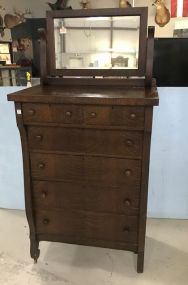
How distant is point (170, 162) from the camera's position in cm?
188

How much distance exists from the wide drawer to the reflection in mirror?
37cm

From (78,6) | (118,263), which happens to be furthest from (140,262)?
(78,6)

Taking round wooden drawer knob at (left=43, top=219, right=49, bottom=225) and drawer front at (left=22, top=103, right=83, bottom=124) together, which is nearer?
drawer front at (left=22, top=103, right=83, bottom=124)

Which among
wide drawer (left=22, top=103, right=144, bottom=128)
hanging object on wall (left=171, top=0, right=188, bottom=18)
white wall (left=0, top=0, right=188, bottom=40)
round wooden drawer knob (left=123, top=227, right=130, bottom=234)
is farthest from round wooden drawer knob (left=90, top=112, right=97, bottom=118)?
white wall (left=0, top=0, right=188, bottom=40)

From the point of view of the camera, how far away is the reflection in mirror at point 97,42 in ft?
4.76

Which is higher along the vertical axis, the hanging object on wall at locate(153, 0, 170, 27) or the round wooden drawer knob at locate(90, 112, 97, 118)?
the hanging object on wall at locate(153, 0, 170, 27)

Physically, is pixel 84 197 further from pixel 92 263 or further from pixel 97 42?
pixel 97 42

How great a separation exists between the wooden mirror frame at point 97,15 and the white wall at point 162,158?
1.18 ft

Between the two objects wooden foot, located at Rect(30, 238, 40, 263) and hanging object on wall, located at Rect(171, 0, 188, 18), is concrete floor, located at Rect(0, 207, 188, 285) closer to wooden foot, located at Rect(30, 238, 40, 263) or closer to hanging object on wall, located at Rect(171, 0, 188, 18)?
wooden foot, located at Rect(30, 238, 40, 263)

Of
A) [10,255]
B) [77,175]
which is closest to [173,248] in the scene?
[77,175]

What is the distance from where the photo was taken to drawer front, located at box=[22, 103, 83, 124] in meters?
1.24

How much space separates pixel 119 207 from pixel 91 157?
30 cm

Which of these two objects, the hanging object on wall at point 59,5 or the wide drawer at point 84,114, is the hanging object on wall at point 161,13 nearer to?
the hanging object on wall at point 59,5

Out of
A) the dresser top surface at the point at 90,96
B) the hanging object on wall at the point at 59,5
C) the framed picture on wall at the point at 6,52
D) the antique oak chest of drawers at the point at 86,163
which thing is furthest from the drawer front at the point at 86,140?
the hanging object on wall at the point at 59,5
